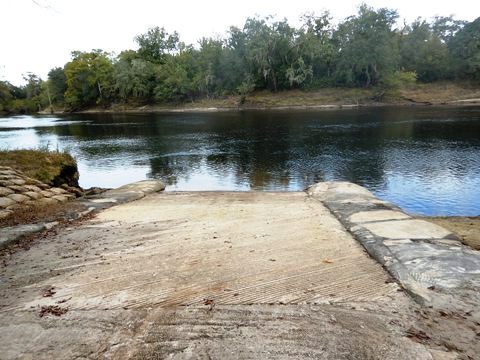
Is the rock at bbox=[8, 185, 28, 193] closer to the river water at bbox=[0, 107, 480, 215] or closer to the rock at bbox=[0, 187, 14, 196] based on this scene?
the rock at bbox=[0, 187, 14, 196]

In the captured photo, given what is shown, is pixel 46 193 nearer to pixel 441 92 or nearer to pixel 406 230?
pixel 406 230

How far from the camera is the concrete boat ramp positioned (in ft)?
11.9

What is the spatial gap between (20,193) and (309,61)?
76946 mm

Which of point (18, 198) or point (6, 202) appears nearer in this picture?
point (6, 202)

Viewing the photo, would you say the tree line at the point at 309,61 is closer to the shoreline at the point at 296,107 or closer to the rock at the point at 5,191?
the shoreline at the point at 296,107

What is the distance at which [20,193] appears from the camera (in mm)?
9734

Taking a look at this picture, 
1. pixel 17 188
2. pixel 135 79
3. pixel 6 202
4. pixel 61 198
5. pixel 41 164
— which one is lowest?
pixel 61 198

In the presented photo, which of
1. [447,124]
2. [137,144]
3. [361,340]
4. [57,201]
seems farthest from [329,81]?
[361,340]

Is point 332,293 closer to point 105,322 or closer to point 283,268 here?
point 283,268

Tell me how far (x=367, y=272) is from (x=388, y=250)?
793 mm

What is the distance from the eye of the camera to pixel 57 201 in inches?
414

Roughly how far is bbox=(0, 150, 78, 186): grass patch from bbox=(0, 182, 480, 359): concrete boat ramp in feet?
17.6

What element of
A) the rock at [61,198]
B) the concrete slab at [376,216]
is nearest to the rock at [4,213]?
the rock at [61,198]

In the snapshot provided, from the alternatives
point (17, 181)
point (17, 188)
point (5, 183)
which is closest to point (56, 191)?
point (17, 181)
